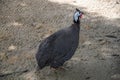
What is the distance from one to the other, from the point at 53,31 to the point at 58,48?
4.65ft

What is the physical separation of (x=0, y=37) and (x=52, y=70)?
4.92 feet

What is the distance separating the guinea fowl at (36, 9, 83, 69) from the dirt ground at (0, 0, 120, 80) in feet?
1.16

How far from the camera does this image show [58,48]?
187 inches

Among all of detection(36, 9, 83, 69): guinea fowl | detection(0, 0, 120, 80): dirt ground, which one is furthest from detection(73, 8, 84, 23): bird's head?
detection(0, 0, 120, 80): dirt ground

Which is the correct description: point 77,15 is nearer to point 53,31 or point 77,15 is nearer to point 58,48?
point 58,48

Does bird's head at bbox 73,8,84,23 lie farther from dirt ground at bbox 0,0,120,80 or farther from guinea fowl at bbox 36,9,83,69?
dirt ground at bbox 0,0,120,80

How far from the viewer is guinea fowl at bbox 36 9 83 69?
183 inches

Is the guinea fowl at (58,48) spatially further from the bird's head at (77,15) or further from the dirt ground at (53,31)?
the dirt ground at (53,31)

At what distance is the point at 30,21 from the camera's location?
21.6 feet

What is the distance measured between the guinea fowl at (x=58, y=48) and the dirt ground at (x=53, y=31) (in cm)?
35

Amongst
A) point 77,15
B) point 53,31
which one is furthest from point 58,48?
point 53,31

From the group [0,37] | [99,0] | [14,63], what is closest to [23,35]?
[0,37]

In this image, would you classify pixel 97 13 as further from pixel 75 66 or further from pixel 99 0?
pixel 75 66

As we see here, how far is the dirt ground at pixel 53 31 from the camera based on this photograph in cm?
503
